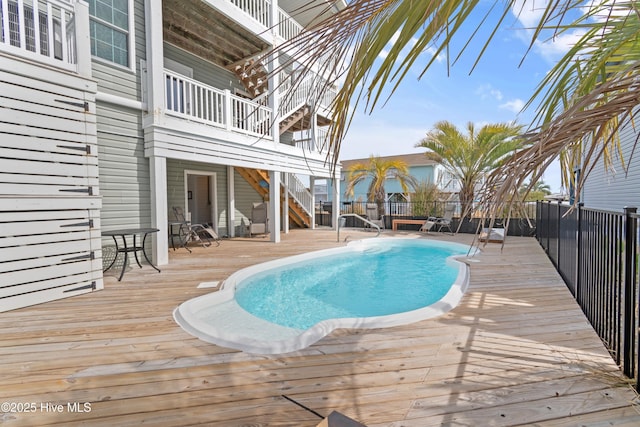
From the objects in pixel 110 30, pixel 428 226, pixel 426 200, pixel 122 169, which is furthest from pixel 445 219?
pixel 110 30

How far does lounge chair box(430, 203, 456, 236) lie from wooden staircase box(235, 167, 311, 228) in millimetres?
5292

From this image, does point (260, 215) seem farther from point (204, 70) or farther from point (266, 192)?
point (204, 70)

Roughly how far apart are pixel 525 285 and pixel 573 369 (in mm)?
2588

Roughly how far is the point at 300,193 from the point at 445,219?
235 inches

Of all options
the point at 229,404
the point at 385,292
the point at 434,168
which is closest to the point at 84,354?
the point at 229,404

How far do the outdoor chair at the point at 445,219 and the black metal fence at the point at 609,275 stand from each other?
22.9 feet

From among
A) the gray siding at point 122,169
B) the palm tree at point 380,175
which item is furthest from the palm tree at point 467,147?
the gray siding at point 122,169

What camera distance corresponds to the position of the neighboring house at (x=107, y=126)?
3814 mm

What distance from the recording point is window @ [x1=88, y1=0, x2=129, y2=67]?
5.43m

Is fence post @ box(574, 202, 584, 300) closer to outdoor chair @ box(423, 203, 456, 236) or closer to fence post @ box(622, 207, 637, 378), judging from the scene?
fence post @ box(622, 207, 637, 378)

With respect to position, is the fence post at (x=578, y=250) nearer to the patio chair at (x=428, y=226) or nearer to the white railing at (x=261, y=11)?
the white railing at (x=261, y=11)

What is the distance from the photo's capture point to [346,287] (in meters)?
6.00

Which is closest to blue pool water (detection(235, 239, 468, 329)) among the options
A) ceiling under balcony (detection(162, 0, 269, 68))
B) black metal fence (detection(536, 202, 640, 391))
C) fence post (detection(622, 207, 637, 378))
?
black metal fence (detection(536, 202, 640, 391))

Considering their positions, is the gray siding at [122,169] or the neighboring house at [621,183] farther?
the neighboring house at [621,183]
